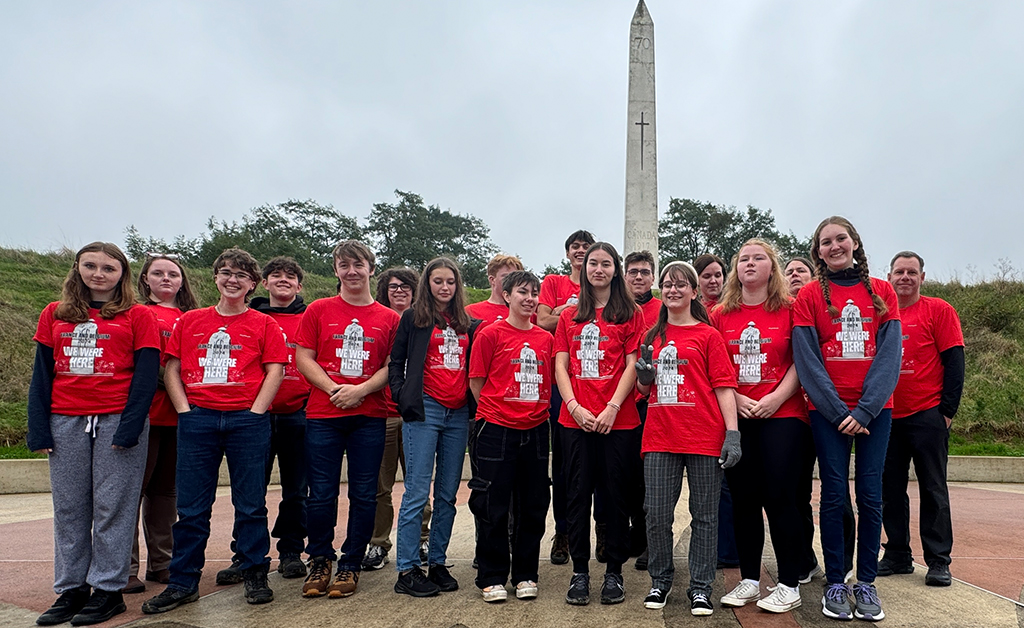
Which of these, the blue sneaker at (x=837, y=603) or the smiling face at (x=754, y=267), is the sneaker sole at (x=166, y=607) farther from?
the smiling face at (x=754, y=267)

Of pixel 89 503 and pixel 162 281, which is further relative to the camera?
pixel 162 281

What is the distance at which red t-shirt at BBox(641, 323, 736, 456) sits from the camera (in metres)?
3.78

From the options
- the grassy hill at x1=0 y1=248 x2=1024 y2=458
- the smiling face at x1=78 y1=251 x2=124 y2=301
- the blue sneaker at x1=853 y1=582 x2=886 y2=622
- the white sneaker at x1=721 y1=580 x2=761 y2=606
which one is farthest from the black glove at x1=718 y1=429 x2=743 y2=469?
the grassy hill at x1=0 y1=248 x2=1024 y2=458

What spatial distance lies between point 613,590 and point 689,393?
116 centimetres

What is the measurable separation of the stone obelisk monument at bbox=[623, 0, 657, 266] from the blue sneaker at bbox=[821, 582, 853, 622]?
16.6 m

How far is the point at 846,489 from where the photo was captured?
3.73 m

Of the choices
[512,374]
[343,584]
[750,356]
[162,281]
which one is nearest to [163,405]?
[162,281]

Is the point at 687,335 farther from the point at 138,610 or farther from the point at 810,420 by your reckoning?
the point at 138,610

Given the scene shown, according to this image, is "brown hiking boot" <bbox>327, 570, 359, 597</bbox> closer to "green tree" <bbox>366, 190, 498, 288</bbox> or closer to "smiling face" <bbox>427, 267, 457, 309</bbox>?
"smiling face" <bbox>427, 267, 457, 309</bbox>

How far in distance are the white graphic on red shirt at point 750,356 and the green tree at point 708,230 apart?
113 ft

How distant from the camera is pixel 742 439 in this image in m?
3.91

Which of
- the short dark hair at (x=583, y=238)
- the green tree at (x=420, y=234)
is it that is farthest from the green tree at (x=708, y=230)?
the short dark hair at (x=583, y=238)

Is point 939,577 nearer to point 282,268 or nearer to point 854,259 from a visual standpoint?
point 854,259

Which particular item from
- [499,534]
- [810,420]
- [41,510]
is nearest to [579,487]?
[499,534]
